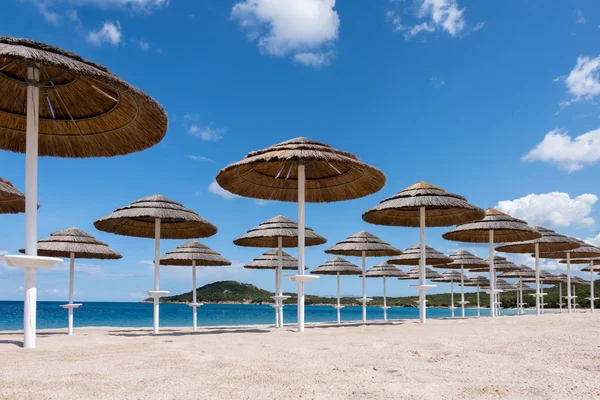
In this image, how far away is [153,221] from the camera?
10422 mm

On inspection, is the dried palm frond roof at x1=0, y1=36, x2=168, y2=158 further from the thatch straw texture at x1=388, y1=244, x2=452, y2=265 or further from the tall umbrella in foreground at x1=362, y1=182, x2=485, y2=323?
the thatch straw texture at x1=388, y1=244, x2=452, y2=265

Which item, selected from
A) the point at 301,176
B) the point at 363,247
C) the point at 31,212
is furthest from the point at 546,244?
the point at 31,212

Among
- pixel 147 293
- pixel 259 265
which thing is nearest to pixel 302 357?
pixel 147 293

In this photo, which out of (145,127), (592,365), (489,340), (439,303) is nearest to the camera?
(592,365)

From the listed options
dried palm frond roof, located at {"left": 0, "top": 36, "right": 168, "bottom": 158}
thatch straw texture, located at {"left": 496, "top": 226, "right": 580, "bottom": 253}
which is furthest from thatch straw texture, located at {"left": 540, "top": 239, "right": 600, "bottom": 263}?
dried palm frond roof, located at {"left": 0, "top": 36, "right": 168, "bottom": 158}

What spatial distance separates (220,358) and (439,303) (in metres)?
65.9

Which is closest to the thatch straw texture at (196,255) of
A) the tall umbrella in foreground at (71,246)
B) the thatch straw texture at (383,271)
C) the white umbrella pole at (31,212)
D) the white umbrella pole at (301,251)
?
the tall umbrella in foreground at (71,246)

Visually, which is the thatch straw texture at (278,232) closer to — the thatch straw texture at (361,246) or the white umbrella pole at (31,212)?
the thatch straw texture at (361,246)

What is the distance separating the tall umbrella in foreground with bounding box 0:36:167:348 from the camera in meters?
4.86

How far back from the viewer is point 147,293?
8.73 m

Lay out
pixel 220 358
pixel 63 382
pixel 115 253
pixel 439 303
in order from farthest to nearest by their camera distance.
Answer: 1. pixel 439 303
2. pixel 115 253
3. pixel 220 358
4. pixel 63 382

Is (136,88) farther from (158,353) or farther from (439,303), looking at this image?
(439,303)

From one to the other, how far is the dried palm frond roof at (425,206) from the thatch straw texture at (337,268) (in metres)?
6.07

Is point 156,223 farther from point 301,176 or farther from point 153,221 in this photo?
point 301,176
